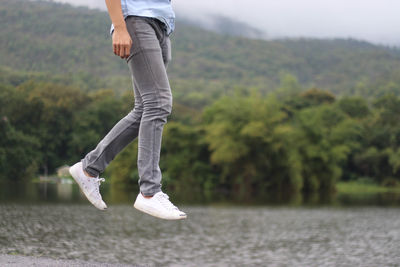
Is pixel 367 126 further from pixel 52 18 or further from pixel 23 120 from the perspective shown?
pixel 52 18

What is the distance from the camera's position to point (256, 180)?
215 feet

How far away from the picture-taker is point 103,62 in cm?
12406

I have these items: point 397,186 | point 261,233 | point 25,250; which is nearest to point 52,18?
point 397,186

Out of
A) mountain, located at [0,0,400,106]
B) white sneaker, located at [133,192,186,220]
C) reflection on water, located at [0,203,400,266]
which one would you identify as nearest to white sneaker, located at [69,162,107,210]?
white sneaker, located at [133,192,186,220]

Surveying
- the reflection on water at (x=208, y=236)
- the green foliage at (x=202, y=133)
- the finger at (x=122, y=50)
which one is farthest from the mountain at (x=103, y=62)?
the finger at (x=122, y=50)

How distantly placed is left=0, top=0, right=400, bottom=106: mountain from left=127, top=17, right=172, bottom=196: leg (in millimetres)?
60578

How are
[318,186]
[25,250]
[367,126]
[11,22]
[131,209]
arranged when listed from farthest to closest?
[367,126]
[11,22]
[318,186]
[131,209]
[25,250]

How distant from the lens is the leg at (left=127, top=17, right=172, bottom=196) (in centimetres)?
337

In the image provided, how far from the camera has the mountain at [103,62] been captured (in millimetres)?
75375

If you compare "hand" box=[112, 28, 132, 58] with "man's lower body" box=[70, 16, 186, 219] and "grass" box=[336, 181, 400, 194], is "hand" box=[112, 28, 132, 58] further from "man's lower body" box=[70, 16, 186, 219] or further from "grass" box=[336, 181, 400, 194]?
"grass" box=[336, 181, 400, 194]

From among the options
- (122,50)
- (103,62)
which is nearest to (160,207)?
(122,50)

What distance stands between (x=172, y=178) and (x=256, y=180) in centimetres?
967

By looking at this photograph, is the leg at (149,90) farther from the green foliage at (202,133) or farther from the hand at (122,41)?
the green foliage at (202,133)

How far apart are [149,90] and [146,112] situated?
147 millimetres
